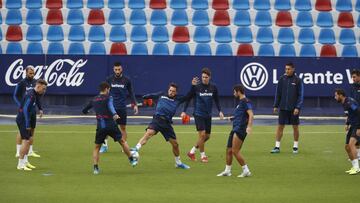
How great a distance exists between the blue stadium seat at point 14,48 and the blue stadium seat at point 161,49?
18.1ft

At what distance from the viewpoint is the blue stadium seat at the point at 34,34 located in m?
32.3

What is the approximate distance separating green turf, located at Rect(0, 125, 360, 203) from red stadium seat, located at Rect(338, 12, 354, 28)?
1197 centimetres

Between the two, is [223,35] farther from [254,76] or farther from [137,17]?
[137,17]

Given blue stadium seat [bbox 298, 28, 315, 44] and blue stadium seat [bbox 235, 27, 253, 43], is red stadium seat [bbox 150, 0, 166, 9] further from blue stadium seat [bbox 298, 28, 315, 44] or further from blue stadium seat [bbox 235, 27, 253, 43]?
blue stadium seat [bbox 298, 28, 315, 44]

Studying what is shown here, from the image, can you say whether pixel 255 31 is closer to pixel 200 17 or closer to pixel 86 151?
pixel 200 17

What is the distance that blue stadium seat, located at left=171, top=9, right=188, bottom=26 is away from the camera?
32438mm

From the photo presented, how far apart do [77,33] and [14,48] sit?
8.66 ft

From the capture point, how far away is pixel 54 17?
3256 cm

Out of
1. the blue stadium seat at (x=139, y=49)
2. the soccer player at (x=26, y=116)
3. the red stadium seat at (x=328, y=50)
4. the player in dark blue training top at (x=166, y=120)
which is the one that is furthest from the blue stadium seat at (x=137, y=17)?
the soccer player at (x=26, y=116)

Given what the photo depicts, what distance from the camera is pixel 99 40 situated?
3212 cm

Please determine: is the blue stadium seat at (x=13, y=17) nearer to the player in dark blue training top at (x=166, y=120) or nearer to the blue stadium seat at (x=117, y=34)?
the blue stadium seat at (x=117, y=34)

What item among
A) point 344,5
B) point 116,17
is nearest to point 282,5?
point 344,5

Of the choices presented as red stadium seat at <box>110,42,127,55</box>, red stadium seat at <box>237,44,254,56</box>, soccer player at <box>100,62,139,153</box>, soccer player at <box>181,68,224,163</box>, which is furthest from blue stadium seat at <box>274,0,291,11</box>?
soccer player at <box>181,68,224,163</box>

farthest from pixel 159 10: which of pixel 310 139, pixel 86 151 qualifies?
pixel 86 151
